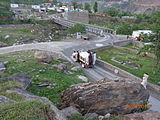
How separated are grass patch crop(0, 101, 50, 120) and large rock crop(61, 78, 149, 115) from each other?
3.08 metres

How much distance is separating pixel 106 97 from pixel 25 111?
4.76m

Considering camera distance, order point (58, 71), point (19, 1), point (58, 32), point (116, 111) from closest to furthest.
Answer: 1. point (116, 111)
2. point (58, 71)
3. point (58, 32)
4. point (19, 1)

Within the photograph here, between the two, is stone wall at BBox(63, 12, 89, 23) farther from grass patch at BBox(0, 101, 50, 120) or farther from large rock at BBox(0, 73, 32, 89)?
grass patch at BBox(0, 101, 50, 120)

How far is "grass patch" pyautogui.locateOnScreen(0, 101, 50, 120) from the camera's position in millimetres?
5562

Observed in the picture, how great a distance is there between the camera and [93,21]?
8181 centimetres

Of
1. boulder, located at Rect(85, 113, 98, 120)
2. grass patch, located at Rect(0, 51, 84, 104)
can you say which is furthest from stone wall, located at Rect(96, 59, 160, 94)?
boulder, located at Rect(85, 113, 98, 120)

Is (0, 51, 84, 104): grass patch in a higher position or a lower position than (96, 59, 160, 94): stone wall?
higher

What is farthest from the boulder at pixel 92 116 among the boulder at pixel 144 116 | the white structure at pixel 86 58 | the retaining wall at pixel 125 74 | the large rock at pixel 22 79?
the white structure at pixel 86 58

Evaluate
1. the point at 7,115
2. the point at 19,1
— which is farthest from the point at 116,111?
the point at 19,1

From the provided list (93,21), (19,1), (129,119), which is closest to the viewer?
(129,119)

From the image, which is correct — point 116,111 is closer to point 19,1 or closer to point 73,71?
point 73,71

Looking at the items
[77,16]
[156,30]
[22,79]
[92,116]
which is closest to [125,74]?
[156,30]

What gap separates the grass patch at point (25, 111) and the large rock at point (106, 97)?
3.08 m

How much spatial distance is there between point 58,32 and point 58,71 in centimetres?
3593
